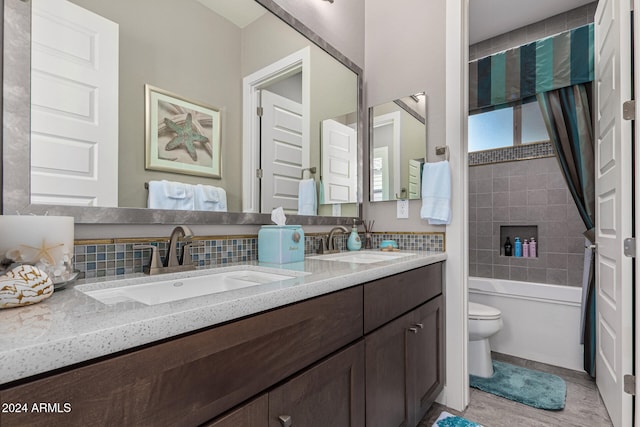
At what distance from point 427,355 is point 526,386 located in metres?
0.96

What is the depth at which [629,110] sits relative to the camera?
57.8 inches

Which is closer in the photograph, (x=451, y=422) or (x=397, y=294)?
(x=397, y=294)

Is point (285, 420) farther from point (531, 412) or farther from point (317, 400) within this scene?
point (531, 412)

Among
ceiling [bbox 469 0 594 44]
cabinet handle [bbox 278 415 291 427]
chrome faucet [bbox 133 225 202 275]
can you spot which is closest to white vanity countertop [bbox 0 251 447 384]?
chrome faucet [bbox 133 225 202 275]

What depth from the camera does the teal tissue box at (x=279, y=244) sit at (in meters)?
1.31

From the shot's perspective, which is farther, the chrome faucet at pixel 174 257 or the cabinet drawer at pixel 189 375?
the chrome faucet at pixel 174 257

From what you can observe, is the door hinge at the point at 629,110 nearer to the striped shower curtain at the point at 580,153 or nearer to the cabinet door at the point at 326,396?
the striped shower curtain at the point at 580,153

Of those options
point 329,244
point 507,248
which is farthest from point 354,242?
point 507,248

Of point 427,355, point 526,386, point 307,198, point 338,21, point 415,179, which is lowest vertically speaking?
point 526,386

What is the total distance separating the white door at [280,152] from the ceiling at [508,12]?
6.68 ft

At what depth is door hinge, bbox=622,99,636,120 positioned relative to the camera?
4.76ft

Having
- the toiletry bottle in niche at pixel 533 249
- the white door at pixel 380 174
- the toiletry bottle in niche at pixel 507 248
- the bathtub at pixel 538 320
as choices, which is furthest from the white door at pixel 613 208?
the white door at pixel 380 174

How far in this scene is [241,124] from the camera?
140 centimetres

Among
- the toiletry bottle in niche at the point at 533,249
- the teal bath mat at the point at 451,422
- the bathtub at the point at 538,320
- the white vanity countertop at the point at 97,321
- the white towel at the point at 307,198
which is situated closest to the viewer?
the white vanity countertop at the point at 97,321
